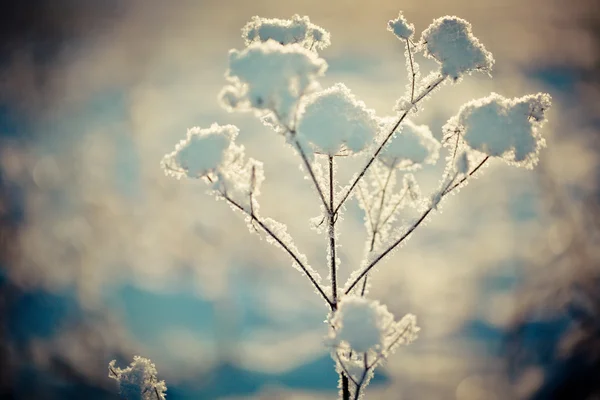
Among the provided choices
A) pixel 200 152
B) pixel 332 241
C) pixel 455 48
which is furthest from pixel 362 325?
pixel 455 48

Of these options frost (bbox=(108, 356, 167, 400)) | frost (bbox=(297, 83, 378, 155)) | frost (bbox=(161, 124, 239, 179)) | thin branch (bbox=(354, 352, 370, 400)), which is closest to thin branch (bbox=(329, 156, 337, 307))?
frost (bbox=(297, 83, 378, 155))

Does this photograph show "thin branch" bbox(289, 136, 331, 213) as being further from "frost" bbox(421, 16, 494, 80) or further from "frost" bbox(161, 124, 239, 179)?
"frost" bbox(421, 16, 494, 80)

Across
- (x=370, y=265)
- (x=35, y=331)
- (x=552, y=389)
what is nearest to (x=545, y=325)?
(x=552, y=389)

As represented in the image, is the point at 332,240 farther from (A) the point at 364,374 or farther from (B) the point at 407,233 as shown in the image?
(A) the point at 364,374

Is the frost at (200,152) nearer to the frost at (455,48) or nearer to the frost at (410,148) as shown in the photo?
the frost at (410,148)

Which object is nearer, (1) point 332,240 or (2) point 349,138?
(2) point 349,138

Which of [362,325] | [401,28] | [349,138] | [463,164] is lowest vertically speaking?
[362,325]
